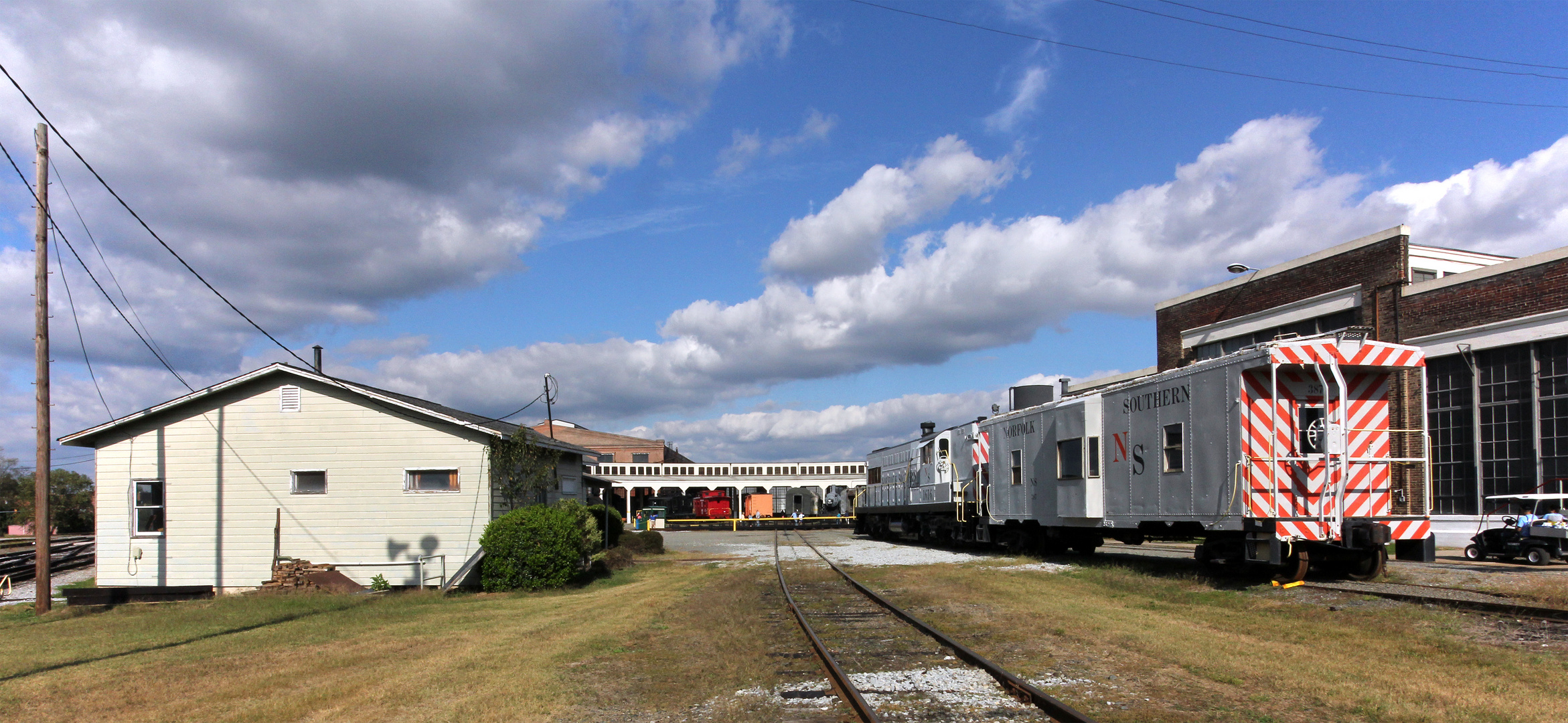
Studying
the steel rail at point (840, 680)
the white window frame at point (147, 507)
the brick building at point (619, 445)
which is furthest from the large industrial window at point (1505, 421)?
the brick building at point (619, 445)

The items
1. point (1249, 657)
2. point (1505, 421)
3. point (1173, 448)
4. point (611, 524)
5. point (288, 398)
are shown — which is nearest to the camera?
point (1249, 657)

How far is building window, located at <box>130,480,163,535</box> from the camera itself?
64.7ft

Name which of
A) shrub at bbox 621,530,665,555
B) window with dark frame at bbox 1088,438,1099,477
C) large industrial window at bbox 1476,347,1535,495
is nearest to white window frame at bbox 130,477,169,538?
shrub at bbox 621,530,665,555

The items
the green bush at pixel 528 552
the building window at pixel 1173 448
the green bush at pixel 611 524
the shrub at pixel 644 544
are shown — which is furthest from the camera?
the shrub at pixel 644 544

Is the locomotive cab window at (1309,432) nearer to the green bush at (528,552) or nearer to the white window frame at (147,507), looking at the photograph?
the green bush at (528,552)

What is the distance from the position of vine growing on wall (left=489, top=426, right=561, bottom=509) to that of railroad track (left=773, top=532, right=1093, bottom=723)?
7071mm

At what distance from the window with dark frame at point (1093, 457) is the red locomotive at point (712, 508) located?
4101 cm

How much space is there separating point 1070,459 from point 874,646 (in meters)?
10.5

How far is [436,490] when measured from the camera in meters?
19.4

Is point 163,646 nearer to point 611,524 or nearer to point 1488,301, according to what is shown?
point 611,524

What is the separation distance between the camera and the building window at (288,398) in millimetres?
19797

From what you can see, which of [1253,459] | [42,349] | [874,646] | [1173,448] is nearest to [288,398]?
[42,349]

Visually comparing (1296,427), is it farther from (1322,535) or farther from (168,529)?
(168,529)

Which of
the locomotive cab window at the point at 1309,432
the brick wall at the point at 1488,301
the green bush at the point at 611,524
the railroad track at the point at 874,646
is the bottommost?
the green bush at the point at 611,524
